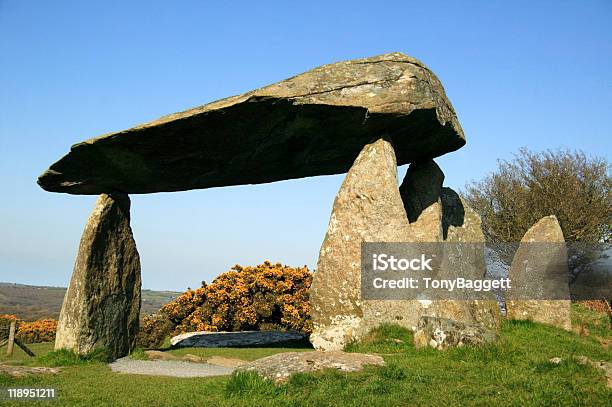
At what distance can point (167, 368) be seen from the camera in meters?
12.3

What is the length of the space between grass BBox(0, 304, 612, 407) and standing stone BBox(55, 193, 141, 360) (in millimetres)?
3667

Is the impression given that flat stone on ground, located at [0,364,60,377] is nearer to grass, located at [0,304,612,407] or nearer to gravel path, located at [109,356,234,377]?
grass, located at [0,304,612,407]

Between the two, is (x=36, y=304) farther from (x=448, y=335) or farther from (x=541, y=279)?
(x=448, y=335)

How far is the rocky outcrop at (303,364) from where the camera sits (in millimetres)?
8148

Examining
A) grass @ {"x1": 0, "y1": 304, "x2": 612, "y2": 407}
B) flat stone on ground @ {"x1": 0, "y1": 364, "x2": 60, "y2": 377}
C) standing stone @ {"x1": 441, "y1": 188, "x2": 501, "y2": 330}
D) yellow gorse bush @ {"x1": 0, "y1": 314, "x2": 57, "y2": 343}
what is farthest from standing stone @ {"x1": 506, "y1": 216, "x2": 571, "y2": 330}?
yellow gorse bush @ {"x1": 0, "y1": 314, "x2": 57, "y2": 343}

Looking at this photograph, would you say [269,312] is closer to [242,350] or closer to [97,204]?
[242,350]

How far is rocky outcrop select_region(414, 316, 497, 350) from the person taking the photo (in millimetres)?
9414

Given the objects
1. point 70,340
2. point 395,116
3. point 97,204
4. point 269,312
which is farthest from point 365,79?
point 269,312

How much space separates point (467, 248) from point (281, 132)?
7.17 m

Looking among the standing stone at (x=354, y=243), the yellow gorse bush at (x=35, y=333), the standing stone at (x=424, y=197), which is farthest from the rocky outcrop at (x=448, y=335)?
the yellow gorse bush at (x=35, y=333)

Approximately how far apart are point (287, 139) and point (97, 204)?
5538mm

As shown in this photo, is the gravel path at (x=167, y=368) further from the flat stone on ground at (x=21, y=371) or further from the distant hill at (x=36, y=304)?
the distant hill at (x=36, y=304)

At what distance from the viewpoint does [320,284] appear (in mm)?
12781

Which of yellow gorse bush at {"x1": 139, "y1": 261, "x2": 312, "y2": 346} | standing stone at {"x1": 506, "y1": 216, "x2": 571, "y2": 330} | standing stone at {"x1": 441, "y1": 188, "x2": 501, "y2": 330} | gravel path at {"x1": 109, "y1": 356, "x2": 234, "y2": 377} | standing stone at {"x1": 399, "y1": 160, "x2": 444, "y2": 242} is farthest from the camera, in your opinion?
yellow gorse bush at {"x1": 139, "y1": 261, "x2": 312, "y2": 346}
